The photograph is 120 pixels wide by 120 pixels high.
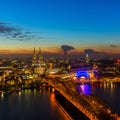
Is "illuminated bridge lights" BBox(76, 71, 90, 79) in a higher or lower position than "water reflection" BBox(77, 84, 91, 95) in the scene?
higher

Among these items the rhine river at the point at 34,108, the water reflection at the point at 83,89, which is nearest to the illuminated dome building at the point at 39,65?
the water reflection at the point at 83,89

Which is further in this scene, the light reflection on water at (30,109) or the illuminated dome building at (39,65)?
the illuminated dome building at (39,65)

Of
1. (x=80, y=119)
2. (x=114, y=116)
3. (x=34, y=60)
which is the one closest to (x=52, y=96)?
(x=80, y=119)

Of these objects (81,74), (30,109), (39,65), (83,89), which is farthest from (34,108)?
(39,65)

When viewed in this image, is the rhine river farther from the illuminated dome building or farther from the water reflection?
the illuminated dome building

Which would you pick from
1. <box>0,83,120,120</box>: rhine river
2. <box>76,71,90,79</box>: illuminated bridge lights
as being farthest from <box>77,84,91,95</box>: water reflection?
<box>76,71,90,79</box>: illuminated bridge lights

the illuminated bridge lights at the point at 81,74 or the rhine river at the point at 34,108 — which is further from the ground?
the illuminated bridge lights at the point at 81,74

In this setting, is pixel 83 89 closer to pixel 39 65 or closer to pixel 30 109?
pixel 30 109

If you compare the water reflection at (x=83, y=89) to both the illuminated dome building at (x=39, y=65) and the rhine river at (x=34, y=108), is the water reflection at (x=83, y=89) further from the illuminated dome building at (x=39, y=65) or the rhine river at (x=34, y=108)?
the illuminated dome building at (x=39, y=65)

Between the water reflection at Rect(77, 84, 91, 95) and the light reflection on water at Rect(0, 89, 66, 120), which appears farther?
the water reflection at Rect(77, 84, 91, 95)

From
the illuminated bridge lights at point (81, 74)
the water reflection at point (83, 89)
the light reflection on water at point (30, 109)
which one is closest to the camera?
the light reflection on water at point (30, 109)

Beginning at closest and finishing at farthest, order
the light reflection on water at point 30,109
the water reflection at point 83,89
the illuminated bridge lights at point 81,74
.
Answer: the light reflection on water at point 30,109
the water reflection at point 83,89
the illuminated bridge lights at point 81,74
